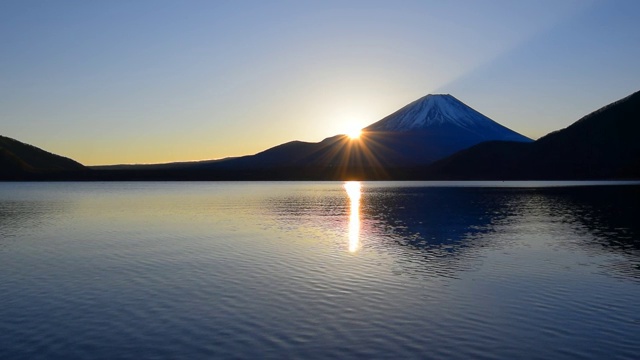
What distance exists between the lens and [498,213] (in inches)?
2963

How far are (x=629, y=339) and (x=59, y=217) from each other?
235ft

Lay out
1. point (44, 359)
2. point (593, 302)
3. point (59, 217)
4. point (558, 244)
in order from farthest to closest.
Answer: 1. point (59, 217)
2. point (558, 244)
3. point (593, 302)
4. point (44, 359)

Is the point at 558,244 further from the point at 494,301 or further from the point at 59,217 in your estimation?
the point at 59,217

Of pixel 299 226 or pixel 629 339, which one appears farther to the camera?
pixel 299 226

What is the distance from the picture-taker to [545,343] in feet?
56.1

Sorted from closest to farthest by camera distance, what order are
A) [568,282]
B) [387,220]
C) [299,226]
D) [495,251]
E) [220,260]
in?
[568,282], [220,260], [495,251], [299,226], [387,220]

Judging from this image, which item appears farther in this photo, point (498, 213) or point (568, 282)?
point (498, 213)

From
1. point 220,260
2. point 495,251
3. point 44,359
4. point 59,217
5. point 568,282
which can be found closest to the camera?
point 44,359

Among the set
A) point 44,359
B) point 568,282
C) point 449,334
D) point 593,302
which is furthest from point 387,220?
point 44,359

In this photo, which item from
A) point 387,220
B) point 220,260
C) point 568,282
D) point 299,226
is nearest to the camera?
point 568,282

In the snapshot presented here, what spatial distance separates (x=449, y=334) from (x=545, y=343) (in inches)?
124

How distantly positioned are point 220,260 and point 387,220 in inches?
1388

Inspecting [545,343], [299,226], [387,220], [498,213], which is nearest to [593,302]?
[545,343]

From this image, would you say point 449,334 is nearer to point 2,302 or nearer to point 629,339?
point 629,339
